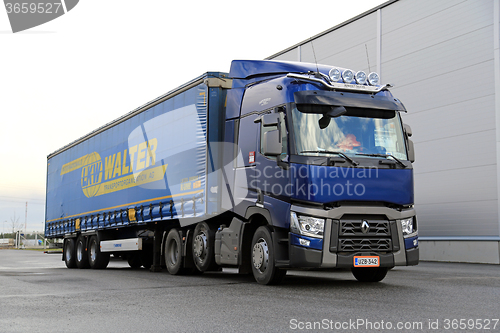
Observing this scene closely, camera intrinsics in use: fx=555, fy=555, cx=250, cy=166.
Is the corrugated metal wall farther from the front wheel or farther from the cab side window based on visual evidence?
the cab side window

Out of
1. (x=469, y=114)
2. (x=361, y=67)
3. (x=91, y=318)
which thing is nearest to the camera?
(x=91, y=318)

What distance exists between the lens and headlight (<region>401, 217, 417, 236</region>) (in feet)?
30.5

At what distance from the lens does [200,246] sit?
12023mm

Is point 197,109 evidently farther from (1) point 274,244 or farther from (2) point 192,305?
(2) point 192,305

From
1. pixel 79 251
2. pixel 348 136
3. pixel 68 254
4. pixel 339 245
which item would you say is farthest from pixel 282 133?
pixel 68 254

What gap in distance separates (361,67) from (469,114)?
737 centimetres

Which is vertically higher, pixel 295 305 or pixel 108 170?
pixel 108 170

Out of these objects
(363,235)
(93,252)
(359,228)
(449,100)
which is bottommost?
(93,252)

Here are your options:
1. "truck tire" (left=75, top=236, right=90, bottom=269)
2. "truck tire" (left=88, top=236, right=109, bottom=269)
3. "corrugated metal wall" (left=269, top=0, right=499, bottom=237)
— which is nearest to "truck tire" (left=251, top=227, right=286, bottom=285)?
"truck tire" (left=88, top=236, right=109, bottom=269)

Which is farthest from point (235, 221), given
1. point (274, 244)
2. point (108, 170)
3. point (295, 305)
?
point (108, 170)

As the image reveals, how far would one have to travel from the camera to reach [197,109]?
1233 centimetres

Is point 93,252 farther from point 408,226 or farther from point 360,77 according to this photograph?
point 408,226

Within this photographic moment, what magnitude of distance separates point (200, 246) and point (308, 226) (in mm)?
3895

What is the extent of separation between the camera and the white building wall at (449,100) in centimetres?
2130
